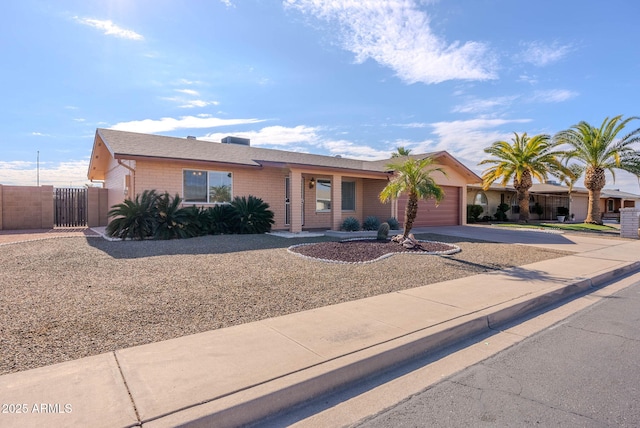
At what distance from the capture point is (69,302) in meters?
5.39

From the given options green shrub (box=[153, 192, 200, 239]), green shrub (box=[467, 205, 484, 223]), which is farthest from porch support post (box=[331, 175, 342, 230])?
green shrub (box=[467, 205, 484, 223])

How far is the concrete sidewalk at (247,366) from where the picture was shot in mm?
2861

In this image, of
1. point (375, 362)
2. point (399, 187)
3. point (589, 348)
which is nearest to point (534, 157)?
point (399, 187)

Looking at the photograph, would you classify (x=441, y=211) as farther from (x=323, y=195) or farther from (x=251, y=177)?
(x=251, y=177)

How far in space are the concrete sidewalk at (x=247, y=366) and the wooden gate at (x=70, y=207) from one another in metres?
18.0

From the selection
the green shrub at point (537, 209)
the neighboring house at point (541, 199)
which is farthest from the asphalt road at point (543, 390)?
the green shrub at point (537, 209)

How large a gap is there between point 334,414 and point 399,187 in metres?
9.05

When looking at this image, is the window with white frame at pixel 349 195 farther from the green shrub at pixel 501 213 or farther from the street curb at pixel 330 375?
the green shrub at pixel 501 213

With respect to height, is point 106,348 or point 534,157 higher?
point 534,157

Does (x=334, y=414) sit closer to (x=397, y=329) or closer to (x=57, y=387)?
(x=397, y=329)

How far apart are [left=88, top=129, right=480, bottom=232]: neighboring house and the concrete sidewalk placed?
35.2ft

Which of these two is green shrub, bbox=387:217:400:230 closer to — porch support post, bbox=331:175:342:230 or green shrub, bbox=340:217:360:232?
green shrub, bbox=340:217:360:232

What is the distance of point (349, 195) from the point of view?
19766 millimetres

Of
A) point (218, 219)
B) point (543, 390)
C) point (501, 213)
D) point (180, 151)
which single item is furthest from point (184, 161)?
point (501, 213)
